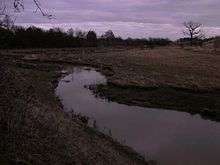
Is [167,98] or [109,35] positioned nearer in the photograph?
[167,98]

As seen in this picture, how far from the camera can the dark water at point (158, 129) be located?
19.5 m

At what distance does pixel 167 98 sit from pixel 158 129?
9554 mm

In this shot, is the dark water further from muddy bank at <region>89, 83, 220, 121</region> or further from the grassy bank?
the grassy bank

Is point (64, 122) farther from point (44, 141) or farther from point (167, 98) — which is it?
point (167, 98)

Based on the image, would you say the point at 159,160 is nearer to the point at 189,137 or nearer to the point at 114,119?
the point at 189,137

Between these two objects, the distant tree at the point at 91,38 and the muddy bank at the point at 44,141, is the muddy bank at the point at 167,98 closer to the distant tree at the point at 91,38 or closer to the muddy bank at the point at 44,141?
the muddy bank at the point at 44,141

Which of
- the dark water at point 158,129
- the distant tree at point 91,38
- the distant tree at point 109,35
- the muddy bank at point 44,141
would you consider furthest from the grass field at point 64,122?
the distant tree at point 109,35

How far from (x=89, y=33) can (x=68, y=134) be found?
416 ft

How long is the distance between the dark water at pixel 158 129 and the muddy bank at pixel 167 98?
40.2 inches

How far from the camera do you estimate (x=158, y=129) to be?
2416 cm

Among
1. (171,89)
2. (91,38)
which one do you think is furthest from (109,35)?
(171,89)

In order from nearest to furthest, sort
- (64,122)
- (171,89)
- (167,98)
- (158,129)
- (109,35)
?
(64,122) → (158,129) → (167,98) → (171,89) → (109,35)

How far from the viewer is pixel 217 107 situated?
30484 mm

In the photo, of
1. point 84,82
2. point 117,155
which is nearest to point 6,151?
point 117,155
